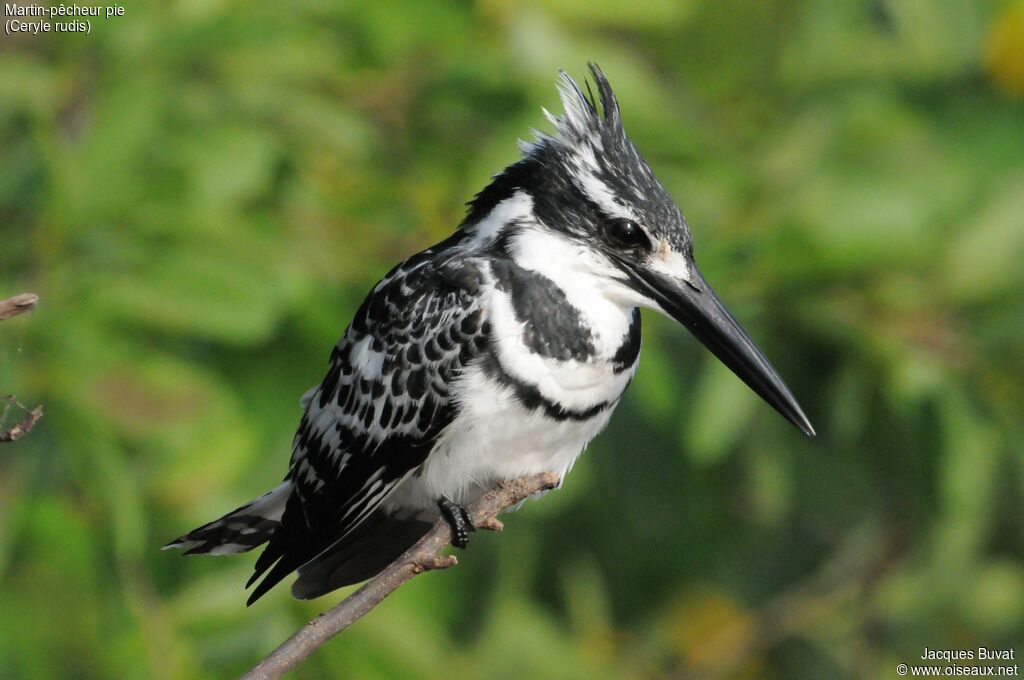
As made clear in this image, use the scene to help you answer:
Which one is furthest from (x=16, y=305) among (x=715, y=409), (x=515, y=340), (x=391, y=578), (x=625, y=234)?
(x=715, y=409)

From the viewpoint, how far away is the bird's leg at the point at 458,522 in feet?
6.67

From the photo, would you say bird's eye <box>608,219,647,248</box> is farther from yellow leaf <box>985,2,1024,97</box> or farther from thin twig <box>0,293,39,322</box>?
yellow leaf <box>985,2,1024,97</box>

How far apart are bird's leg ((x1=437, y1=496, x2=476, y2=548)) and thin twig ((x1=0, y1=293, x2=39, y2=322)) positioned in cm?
84

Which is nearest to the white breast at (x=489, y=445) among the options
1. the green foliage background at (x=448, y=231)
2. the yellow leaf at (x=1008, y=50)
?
the green foliage background at (x=448, y=231)

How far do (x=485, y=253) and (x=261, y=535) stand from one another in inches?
25.8

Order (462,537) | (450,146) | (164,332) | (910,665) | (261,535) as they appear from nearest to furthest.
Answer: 1. (462,537)
2. (261,535)
3. (164,332)
4. (450,146)
5. (910,665)

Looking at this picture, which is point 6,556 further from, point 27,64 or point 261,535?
point 27,64

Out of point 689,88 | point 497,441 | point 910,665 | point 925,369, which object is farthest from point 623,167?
point 910,665

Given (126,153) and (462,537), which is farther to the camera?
(126,153)

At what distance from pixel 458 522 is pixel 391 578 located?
14.3 inches

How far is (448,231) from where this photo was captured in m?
3.30

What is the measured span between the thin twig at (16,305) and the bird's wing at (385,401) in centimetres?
82

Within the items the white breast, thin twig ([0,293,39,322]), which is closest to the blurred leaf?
the white breast

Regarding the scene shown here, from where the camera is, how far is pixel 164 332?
10.2 ft
